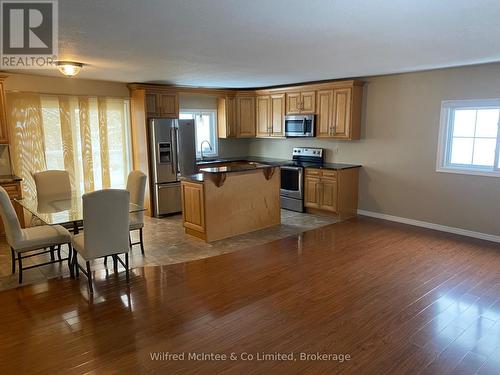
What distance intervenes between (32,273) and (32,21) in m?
2.61

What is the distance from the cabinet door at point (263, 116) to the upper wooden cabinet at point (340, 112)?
1.26 meters

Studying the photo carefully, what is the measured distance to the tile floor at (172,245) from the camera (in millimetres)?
3939

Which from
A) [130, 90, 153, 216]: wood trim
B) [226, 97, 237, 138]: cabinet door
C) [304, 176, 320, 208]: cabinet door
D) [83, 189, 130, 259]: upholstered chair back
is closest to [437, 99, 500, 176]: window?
[304, 176, 320, 208]: cabinet door

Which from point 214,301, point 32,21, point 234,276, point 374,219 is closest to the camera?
point 32,21

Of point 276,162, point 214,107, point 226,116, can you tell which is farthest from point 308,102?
point 214,107

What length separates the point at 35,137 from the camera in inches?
211

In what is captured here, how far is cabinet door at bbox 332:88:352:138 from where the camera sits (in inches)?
235

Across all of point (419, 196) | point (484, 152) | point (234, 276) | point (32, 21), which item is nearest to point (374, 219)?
point (419, 196)

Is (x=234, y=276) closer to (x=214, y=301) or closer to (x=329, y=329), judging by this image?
(x=214, y=301)

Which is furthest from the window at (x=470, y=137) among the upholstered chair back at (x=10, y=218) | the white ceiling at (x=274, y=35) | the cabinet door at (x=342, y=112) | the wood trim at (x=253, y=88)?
the upholstered chair back at (x=10, y=218)

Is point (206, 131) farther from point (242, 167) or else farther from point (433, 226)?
point (433, 226)

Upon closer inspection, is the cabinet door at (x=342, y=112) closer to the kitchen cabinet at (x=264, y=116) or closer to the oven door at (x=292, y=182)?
the oven door at (x=292, y=182)

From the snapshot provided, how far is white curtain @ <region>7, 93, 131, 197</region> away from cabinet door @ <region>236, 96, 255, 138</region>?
2.31 m

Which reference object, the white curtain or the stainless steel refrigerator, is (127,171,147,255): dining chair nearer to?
the white curtain
